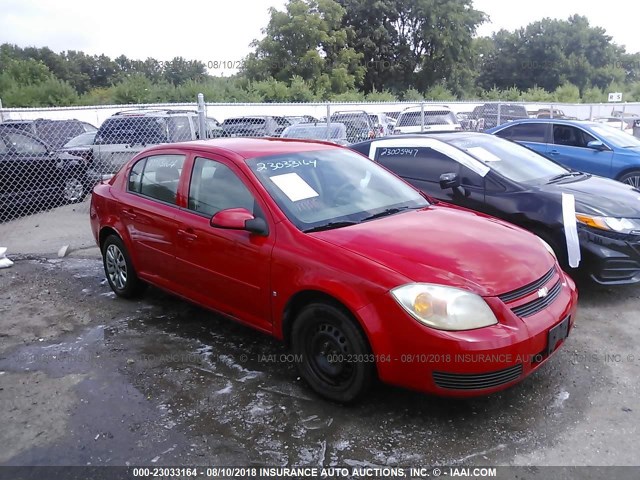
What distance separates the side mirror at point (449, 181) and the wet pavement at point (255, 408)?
1.70 meters

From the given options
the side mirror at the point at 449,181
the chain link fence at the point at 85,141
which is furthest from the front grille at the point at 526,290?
the chain link fence at the point at 85,141

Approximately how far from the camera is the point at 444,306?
282 centimetres

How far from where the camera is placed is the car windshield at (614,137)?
8.88 meters

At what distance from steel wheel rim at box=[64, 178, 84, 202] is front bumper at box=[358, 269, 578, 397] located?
28.6ft

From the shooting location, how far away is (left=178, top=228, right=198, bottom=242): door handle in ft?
13.2

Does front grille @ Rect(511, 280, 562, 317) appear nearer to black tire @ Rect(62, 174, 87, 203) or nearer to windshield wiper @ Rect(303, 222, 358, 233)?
windshield wiper @ Rect(303, 222, 358, 233)

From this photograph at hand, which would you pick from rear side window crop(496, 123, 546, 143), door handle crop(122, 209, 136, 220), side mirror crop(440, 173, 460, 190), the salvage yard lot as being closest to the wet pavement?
the salvage yard lot

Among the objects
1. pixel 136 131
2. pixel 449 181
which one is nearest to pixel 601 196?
pixel 449 181

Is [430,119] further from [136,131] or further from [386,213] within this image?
[386,213]

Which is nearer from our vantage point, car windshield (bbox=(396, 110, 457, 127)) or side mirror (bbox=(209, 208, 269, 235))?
side mirror (bbox=(209, 208, 269, 235))

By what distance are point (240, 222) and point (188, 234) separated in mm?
788

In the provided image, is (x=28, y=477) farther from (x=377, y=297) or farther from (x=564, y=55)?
(x=564, y=55)

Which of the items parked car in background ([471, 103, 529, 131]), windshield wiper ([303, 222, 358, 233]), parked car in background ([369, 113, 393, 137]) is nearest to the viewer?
windshield wiper ([303, 222, 358, 233])

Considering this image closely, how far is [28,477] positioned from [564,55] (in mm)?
60010
